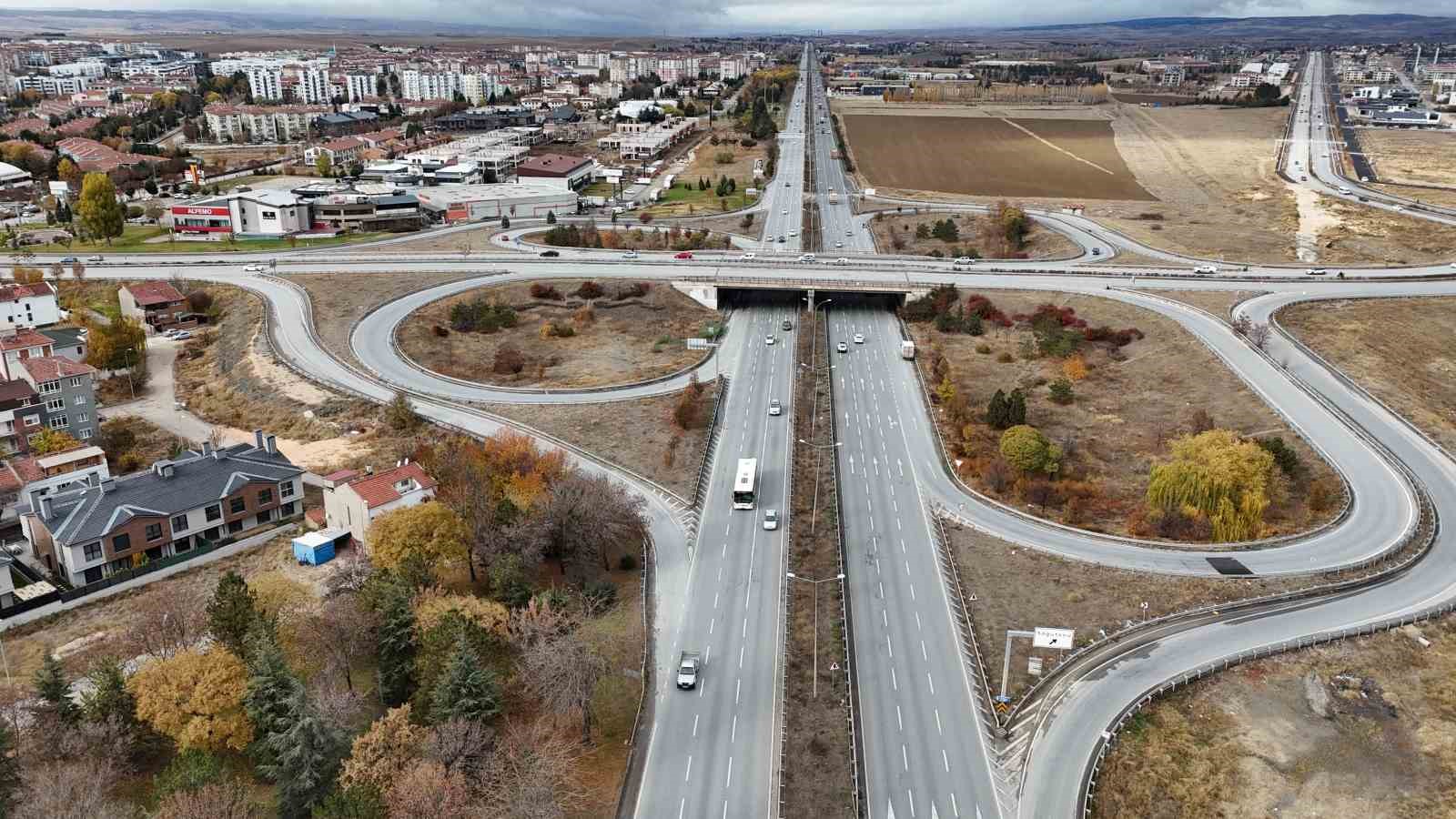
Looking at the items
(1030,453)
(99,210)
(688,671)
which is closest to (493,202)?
(99,210)

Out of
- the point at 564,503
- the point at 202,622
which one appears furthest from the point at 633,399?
the point at 202,622

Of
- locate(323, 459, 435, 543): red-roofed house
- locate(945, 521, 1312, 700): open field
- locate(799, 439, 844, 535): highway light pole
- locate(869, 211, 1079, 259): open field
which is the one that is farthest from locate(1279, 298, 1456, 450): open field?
locate(323, 459, 435, 543): red-roofed house

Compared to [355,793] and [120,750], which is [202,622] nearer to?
[120,750]

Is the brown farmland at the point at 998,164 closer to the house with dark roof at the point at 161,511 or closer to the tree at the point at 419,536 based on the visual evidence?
the house with dark roof at the point at 161,511

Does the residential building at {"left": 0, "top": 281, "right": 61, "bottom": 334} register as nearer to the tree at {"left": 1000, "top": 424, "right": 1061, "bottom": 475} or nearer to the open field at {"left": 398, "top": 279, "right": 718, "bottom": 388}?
the open field at {"left": 398, "top": 279, "right": 718, "bottom": 388}

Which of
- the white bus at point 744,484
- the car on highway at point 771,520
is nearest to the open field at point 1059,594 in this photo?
the car on highway at point 771,520

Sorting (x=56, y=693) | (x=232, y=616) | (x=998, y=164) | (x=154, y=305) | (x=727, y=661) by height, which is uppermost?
(x=998, y=164)

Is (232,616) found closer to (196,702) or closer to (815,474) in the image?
(196,702)
